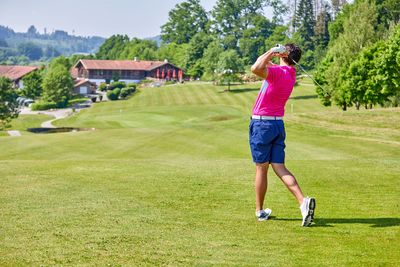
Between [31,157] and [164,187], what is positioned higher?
[164,187]

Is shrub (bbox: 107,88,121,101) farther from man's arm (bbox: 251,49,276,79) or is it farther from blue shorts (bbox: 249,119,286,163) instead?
man's arm (bbox: 251,49,276,79)

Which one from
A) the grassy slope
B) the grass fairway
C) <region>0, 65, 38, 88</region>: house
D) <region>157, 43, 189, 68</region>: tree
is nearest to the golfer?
the grass fairway

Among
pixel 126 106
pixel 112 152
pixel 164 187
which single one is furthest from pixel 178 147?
pixel 126 106

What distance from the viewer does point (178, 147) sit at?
33156 mm

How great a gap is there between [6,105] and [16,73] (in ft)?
329

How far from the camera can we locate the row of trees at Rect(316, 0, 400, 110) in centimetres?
4909

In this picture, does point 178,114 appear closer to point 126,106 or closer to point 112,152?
point 126,106

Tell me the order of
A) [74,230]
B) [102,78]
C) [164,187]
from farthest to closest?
[102,78], [164,187], [74,230]

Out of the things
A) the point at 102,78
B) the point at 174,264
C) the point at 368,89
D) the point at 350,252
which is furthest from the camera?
the point at 102,78

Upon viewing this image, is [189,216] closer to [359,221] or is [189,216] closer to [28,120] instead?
[359,221]

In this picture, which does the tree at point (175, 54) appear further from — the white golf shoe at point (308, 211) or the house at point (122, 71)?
the white golf shoe at point (308, 211)

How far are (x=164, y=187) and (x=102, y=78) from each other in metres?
166

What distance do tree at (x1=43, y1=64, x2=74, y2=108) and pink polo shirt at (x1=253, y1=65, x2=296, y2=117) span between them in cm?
11444

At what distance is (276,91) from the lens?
29.9 ft
